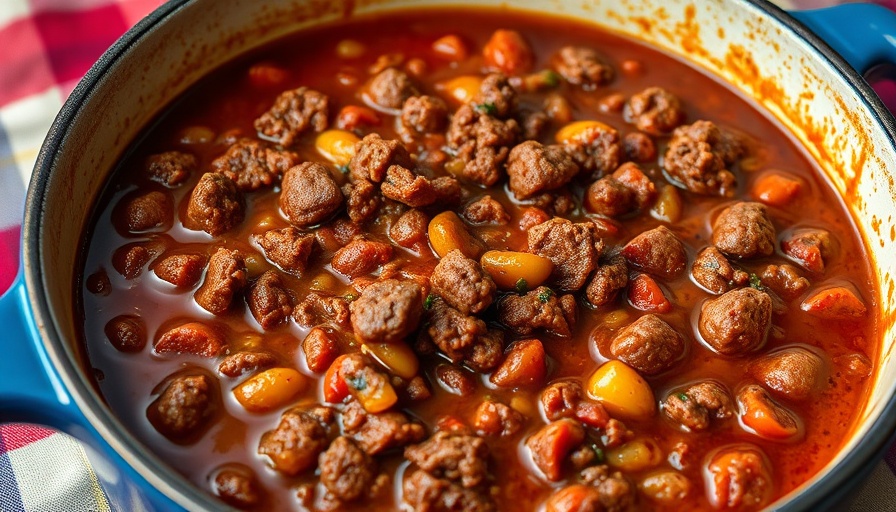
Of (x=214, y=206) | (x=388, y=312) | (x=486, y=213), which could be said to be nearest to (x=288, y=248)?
(x=214, y=206)

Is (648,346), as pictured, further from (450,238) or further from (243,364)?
(243,364)

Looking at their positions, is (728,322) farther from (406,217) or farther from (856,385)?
(406,217)

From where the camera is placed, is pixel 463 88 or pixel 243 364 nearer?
pixel 243 364

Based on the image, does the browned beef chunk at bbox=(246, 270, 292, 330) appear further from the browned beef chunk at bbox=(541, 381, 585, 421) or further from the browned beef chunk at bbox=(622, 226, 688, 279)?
the browned beef chunk at bbox=(622, 226, 688, 279)

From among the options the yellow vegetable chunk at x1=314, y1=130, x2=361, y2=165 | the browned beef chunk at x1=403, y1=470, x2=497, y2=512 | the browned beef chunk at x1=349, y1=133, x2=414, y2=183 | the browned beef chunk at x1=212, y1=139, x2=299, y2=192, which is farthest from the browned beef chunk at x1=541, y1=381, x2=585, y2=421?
the browned beef chunk at x1=212, y1=139, x2=299, y2=192

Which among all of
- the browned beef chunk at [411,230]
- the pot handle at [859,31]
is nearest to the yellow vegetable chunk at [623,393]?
the browned beef chunk at [411,230]
